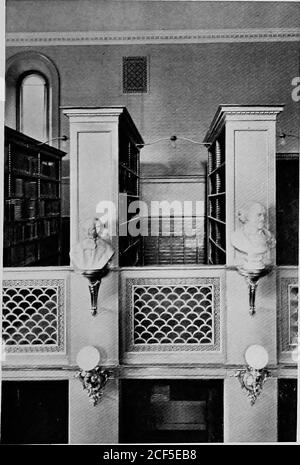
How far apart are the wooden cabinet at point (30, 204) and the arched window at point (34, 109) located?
0.35 meters

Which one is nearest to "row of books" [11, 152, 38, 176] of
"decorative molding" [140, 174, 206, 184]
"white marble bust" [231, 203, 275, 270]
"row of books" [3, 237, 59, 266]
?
"row of books" [3, 237, 59, 266]

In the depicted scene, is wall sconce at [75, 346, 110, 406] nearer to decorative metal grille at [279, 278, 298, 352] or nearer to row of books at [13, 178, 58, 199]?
decorative metal grille at [279, 278, 298, 352]

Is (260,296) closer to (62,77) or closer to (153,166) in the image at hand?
(153,166)

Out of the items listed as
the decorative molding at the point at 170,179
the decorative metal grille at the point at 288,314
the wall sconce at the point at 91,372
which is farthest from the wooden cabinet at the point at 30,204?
the decorative metal grille at the point at 288,314

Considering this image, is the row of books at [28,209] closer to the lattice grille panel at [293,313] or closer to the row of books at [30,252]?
the row of books at [30,252]

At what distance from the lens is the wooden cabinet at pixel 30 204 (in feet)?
11.9

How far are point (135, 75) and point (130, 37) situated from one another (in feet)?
1.36

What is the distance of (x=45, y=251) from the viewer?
4320 millimetres

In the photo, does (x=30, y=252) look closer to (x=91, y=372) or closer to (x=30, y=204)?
(x=30, y=204)

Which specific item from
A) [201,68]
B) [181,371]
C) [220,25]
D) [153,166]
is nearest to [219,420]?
[181,371]

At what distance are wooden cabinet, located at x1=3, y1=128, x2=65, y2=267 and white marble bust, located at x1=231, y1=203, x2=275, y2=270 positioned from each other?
5.97 feet

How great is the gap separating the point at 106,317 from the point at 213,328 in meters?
0.66

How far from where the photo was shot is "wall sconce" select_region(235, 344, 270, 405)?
2.66m
